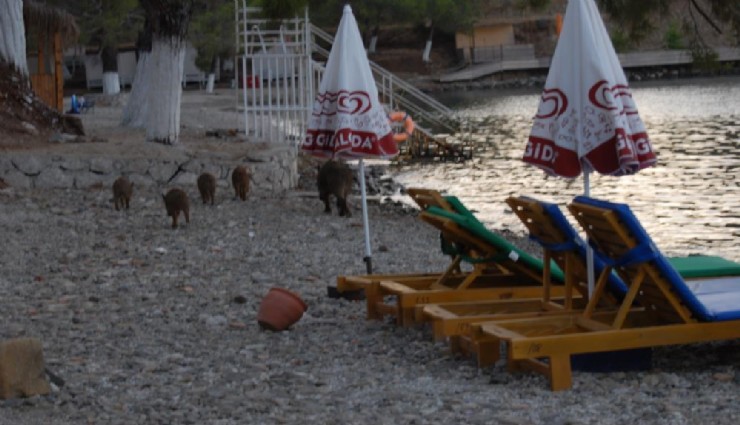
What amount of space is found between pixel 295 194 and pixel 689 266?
33.5 ft

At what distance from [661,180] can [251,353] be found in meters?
18.9

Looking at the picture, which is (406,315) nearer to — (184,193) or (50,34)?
(184,193)

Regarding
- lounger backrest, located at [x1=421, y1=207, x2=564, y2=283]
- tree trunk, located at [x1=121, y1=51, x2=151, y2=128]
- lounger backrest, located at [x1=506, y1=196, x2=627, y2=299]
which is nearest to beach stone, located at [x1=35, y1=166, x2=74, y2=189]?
tree trunk, located at [x1=121, y1=51, x2=151, y2=128]

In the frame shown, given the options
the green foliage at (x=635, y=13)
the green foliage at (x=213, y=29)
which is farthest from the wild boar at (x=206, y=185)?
the green foliage at (x=213, y=29)

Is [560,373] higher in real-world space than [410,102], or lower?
lower

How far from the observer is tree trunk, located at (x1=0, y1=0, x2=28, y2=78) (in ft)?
68.3

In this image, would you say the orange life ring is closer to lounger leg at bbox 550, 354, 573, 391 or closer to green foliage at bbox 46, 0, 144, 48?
green foliage at bbox 46, 0, 144, 48

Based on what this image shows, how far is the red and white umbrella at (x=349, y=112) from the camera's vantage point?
1050 centimetres

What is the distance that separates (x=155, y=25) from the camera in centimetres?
2020

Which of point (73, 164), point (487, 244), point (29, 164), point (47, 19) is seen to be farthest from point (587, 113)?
point (47, 19)

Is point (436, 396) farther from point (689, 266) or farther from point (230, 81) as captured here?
point (230, 81)

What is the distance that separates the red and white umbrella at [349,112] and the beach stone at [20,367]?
398 centimetres

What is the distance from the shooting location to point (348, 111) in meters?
10.5

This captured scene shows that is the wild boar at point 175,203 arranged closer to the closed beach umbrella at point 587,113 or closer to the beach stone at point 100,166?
the beach stone at point 100,166
